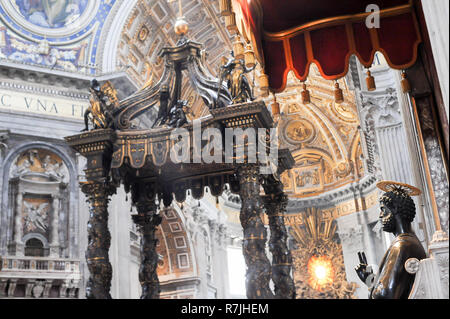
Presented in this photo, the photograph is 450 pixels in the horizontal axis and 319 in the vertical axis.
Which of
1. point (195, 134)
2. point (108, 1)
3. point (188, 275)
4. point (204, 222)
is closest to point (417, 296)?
point (195, 134)

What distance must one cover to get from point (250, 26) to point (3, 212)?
21.4 feet

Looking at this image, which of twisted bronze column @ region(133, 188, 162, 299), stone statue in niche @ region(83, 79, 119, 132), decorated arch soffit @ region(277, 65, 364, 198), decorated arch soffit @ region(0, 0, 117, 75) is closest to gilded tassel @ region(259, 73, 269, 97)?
stone statue in niche @ region(83, 79, 119, 132)

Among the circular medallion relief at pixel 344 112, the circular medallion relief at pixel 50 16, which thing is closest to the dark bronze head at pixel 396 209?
the circular medallion relief at pixel 50 16

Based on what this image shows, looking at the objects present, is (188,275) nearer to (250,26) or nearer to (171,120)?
(171,120)

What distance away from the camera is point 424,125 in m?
3.96

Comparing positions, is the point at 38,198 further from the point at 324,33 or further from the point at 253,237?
→ the point at 324,33

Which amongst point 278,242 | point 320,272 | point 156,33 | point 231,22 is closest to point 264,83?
point 231,22

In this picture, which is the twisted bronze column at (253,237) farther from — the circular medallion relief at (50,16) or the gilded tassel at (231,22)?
the circular medallion relief at (50,16)

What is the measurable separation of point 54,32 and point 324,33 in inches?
306

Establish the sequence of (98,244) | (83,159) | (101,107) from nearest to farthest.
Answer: (98,244), (101,107), (83,159)

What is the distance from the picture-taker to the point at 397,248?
3742mm

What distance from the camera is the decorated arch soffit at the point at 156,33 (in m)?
12.1

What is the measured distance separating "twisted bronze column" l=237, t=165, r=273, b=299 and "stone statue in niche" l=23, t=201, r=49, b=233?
5.55 meters

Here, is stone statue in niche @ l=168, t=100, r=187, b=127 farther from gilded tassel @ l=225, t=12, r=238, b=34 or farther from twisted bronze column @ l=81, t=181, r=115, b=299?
gilded tassel @ l=225, t=12, r=238, b=34
